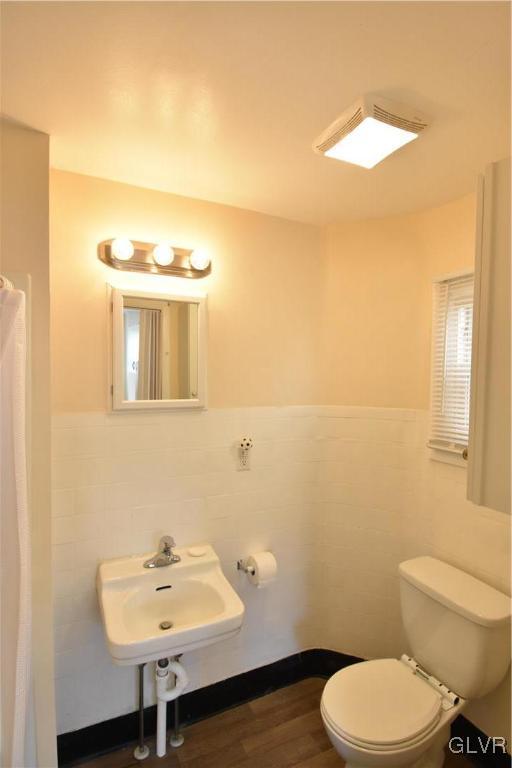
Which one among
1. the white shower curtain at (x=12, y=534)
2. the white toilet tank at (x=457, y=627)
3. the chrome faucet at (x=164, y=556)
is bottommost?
the white toilet tank at (x=457, y=627)

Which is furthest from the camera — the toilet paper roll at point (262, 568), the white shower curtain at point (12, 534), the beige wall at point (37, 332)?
the toilet paper roll at point (262, 568)

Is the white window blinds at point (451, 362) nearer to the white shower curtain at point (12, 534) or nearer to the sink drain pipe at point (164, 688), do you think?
the sink drain pipe at point (164, 688)

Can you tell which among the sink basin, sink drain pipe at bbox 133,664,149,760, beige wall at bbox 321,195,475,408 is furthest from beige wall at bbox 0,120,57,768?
beige wall at bbox 321,195,475,408

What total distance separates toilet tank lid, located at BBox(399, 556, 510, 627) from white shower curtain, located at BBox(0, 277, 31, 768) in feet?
4.69

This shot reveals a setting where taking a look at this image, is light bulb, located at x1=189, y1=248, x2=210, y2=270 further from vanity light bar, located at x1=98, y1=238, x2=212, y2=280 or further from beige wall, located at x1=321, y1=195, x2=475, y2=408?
beige wall, located at x1=321, y1=195, x2=475, y2=408

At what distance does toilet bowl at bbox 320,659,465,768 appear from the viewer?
1227mm

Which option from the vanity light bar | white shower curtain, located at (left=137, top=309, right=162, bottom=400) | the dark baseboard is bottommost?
the dark baseboard

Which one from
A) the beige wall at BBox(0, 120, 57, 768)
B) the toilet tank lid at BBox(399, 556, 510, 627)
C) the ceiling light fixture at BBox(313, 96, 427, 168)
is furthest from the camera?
the toilet tank lid at BBox(399, 556, 510, 627)

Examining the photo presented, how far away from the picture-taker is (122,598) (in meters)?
1.47

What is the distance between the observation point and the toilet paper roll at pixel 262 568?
1.75 meters

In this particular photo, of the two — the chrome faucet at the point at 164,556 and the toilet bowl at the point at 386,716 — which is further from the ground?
the chrome faucet at the point at 164,556

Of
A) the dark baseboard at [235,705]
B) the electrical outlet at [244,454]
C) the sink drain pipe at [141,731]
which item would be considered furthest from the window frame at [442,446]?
the sink drain pipe at [141,731]

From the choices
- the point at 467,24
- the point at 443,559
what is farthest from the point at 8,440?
the point at 443,559

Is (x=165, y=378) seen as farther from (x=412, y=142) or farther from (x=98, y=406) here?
(x=412, y=142)
